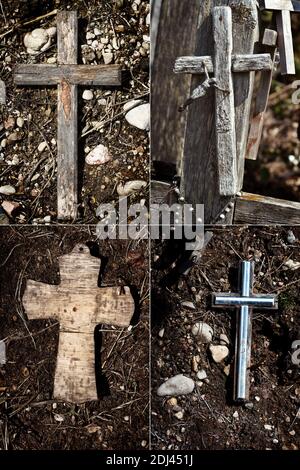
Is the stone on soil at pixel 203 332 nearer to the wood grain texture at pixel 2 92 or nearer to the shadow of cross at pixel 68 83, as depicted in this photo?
the shadow of cross at pixel 68 83

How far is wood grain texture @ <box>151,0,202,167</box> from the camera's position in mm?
2727

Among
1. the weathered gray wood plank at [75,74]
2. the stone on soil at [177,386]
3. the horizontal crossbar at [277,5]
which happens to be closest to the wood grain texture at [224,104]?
the horizontal crossbar at [277,5]

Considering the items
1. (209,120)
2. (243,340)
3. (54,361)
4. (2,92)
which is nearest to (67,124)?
(2,92)

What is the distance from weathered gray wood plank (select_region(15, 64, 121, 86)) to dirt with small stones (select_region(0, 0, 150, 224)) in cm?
4

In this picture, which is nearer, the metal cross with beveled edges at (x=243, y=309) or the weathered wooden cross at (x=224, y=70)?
the weathered wooden cross at (x=224, y=70)

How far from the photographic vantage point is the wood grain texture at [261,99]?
7.05 feet

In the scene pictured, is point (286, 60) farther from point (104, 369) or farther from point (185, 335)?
point (104, 369)

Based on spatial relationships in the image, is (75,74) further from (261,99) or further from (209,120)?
(261,99)

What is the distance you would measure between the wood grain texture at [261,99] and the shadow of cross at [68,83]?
53 centimetres

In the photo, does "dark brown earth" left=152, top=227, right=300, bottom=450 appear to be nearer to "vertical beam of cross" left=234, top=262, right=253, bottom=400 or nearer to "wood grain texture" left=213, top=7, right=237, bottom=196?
"vertical beam of cross" left=234, top=262, right=253, bottom=400

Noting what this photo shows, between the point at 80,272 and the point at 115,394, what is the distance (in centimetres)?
52

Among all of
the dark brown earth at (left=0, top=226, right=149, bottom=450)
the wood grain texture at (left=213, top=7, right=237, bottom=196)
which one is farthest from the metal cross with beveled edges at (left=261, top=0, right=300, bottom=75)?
the dark brown earth at (left=0, top=226, right=149, bottom=450)
